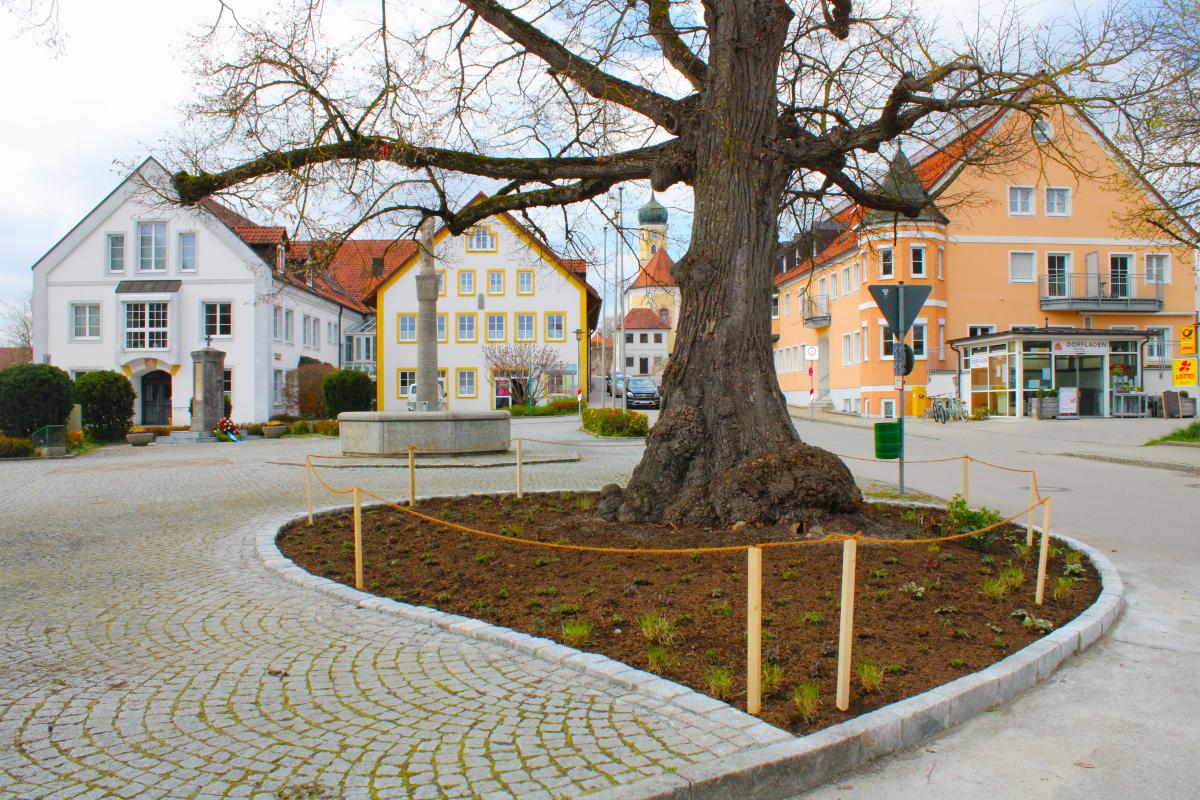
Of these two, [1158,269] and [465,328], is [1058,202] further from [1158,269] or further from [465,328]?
[465,328]

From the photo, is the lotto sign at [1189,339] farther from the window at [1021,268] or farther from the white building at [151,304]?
the white building at [151,304]

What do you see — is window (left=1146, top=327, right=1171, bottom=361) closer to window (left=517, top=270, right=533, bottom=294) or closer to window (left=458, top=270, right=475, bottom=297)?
window (left=517, top=270, right=533, bottom=294)

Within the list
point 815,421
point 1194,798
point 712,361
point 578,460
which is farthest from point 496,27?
point 815,421

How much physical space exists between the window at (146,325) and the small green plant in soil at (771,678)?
4268cm

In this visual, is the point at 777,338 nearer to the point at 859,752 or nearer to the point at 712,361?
the point at 712,361

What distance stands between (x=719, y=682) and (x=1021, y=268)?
4318 cm

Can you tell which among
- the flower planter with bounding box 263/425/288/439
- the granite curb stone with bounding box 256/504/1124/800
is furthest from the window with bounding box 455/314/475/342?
the granite curb stone with bounding box 256/504/1124/800

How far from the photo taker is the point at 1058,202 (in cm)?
4188

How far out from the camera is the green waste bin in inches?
491

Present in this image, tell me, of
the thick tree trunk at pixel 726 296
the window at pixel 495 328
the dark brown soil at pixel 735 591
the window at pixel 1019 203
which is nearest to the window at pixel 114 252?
the window at pixel 495 328

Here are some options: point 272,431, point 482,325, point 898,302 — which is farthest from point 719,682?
point 482,325

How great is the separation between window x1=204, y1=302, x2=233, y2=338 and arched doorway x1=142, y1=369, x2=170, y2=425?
327 cm

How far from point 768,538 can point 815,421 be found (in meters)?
31.6

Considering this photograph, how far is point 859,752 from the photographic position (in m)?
3.74
